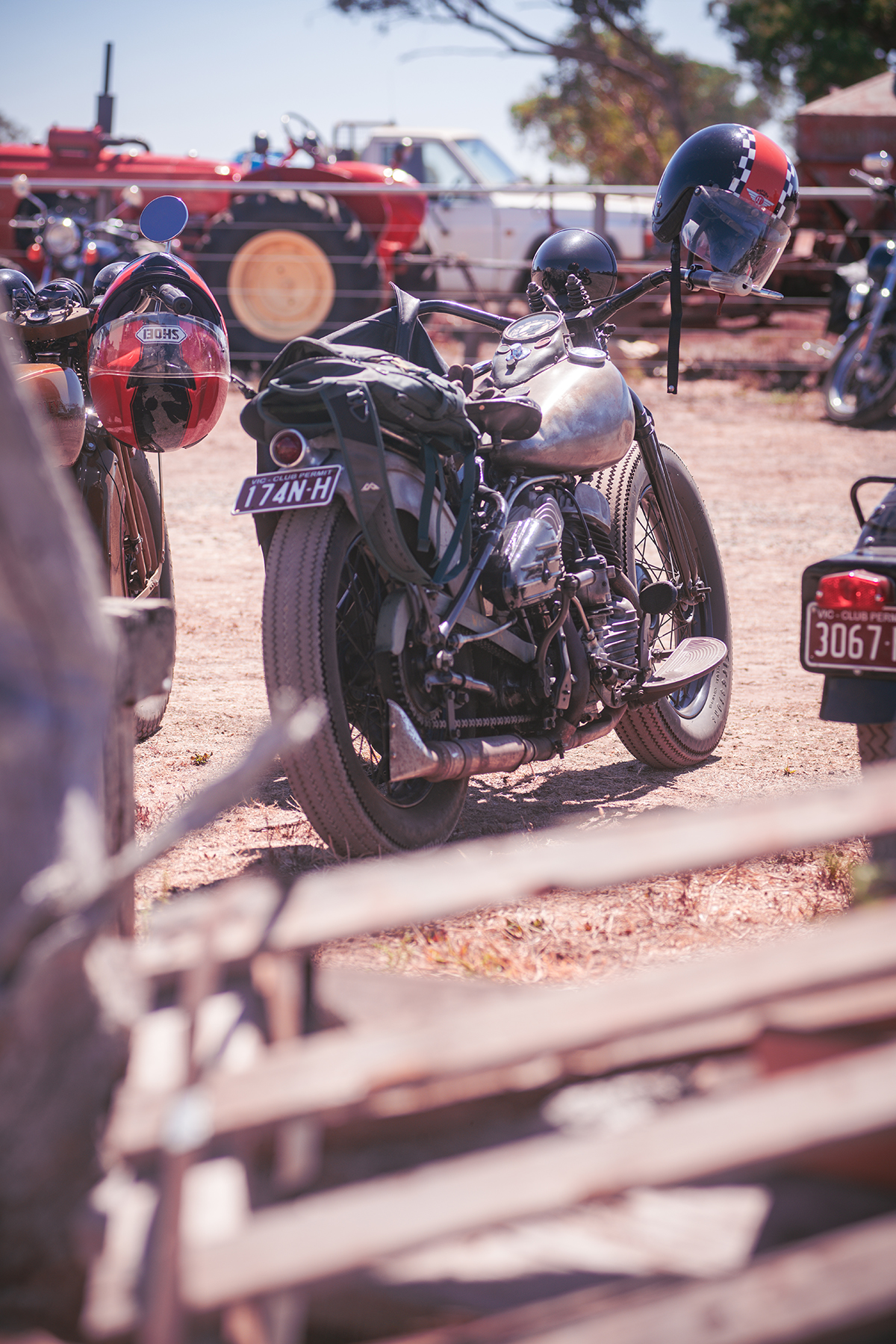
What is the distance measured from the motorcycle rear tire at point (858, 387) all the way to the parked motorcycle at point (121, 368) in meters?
7.49

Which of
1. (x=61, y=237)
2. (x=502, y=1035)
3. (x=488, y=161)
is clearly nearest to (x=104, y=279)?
(x=502, y=1035)

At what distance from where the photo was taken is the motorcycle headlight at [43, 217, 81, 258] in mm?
8414

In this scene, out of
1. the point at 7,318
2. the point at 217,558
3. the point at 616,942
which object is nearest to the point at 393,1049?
the point at 616,942

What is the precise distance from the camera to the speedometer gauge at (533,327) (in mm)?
3484

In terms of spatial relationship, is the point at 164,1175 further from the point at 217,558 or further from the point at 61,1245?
the point at 217,558

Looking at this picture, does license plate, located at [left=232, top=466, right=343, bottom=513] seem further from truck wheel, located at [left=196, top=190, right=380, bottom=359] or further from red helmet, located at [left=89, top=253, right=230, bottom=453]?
truck wheel, located at [left=196, top=190, right=380, bottom=359]

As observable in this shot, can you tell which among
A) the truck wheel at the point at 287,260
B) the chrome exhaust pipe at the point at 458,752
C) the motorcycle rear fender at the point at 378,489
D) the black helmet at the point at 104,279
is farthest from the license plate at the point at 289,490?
the truck wheel at the point at 287,260

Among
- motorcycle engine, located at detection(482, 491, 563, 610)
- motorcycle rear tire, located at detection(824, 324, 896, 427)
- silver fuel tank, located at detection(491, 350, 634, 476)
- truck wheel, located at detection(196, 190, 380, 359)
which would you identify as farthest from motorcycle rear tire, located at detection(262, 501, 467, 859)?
truck wheel, located at detection(196, 190, 380, 359)

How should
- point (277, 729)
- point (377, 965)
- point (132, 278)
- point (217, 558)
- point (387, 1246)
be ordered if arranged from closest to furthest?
point (387, 1246), point (277, 729), point (377, 965), point (132, 278), point (217, 558)

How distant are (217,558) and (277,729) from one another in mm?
5468

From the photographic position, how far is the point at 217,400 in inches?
140

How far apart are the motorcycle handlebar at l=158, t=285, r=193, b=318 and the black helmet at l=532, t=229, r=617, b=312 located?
1.03 metres

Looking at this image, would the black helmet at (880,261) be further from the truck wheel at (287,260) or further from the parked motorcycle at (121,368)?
the parked motorcycle at (121,368)

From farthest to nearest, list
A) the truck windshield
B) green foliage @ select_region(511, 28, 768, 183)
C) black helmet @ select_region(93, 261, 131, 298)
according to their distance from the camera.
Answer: green foliage @ select_region(511, 28, 768, 183) → the truck windshield → black helmet @ select_region(93, 261, 131, 298)
